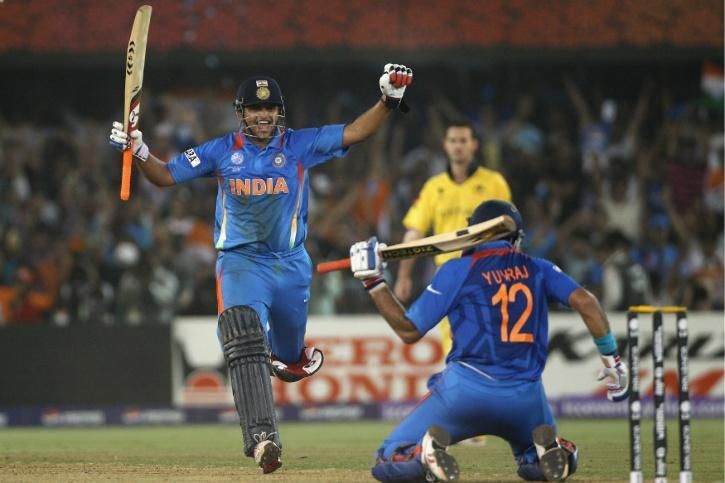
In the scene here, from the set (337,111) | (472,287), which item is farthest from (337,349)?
(472,287)

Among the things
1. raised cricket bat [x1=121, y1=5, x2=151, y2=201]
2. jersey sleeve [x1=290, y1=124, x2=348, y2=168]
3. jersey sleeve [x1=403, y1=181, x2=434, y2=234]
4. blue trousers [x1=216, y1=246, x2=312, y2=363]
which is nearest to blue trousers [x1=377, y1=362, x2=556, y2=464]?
blue trousers [x1=216, y1=246, x2=312, y2=363]

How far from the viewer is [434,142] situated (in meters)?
16.4

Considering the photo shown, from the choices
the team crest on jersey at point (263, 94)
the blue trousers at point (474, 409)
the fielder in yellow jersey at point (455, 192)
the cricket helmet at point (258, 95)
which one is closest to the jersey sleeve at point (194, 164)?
the cricket helmet at point (258, 95)

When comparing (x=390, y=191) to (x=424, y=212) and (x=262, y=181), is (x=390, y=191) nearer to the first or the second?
(x=424, y=212)

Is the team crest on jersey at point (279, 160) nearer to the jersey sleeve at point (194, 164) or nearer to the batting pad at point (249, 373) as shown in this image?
the jersey sleeve at point (194, 164)

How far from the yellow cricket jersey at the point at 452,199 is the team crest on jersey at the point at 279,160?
250 centimetres

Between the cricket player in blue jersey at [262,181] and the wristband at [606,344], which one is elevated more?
the cricket player in blue jersey at [262,181]

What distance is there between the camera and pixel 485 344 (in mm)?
6398

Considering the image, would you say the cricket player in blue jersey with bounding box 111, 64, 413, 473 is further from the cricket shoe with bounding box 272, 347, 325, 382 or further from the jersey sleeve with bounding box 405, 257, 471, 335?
the jersey sleeve with bounding box 405, 257, 471, 335

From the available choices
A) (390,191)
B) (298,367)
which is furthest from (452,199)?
(390,191)

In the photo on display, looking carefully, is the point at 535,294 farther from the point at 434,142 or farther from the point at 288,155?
the point at 434,142

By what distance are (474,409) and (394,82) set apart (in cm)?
199

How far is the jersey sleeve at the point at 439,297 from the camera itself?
6.39 m

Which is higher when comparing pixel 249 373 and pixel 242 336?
pixel 242 336
